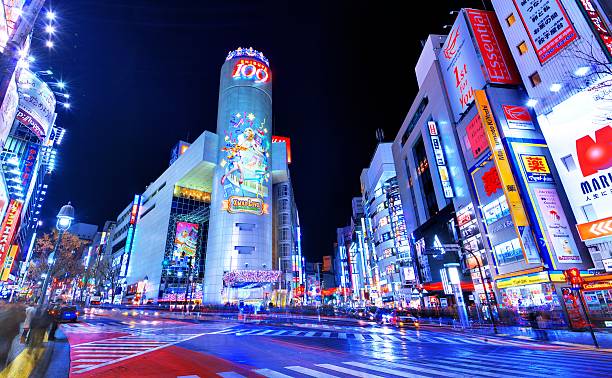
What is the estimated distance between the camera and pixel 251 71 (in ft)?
261

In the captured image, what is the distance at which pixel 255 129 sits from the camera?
73.9m

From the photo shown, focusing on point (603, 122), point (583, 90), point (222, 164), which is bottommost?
point (603, 122)

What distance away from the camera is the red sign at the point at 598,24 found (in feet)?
79.9

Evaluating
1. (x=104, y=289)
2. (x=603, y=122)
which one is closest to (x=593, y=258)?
(x=603, y=122)

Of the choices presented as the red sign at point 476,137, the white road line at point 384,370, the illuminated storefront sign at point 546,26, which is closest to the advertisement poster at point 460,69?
the red sign at point 476,137

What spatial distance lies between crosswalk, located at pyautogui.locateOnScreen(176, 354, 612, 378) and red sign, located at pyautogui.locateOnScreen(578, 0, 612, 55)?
27430mm

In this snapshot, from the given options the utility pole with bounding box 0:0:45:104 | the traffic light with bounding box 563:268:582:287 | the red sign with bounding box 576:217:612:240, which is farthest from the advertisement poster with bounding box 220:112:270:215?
the utility pole with bounding box 0:0:45:104

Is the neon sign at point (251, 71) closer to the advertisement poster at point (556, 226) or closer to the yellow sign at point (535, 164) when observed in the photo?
the yellow sign at point (535, 164)

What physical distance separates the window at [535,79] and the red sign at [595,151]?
26.6ft

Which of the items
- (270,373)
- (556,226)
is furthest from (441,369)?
(556,226)

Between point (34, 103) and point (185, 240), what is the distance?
40.8 m

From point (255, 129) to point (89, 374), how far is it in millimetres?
69085

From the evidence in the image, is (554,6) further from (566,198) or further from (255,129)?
(255,129)

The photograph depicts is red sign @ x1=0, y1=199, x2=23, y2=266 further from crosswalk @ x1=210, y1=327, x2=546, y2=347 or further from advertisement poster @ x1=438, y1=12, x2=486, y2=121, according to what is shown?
advertisement poster @ x1=438, y1=12, x2=486, y2=121
